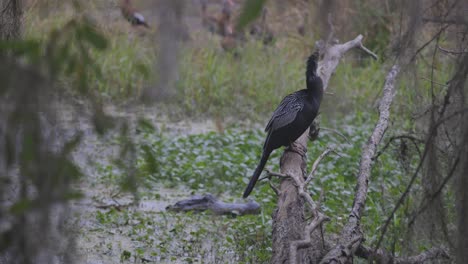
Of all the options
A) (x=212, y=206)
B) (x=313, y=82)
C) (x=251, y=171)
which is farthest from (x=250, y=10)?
(x=251, y=171)

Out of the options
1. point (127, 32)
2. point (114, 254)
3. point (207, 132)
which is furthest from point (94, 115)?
point (127, 32)

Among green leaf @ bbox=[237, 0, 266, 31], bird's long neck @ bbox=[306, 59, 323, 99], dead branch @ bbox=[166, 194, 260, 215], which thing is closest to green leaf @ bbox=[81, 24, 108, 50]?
green leaf @ bbox=[237, 0, 266, 31]

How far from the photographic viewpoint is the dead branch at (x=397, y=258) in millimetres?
2861

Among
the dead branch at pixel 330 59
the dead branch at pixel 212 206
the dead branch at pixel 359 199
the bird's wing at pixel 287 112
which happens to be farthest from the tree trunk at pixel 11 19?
the dead branch at pixel 330 59

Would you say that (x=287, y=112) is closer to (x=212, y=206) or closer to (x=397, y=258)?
(x=212, y=206)

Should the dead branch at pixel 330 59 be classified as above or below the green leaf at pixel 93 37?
above

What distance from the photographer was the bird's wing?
450cm

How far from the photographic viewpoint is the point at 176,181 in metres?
6.14

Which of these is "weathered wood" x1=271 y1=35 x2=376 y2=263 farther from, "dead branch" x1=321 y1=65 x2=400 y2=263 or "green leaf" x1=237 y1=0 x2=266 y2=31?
"green leaf" x1=237 y1=0 x2=266 y2=31

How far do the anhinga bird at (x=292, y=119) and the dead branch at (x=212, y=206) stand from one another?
0.89 metres

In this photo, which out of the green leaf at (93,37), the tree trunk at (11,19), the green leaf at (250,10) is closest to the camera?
the green leaf at (250,10)

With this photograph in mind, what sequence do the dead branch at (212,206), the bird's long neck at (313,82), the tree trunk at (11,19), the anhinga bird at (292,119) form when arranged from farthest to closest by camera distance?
the dead branch at (212,206) < the bird's long neck at (313,82) < the anhinga bird at (292,119) < the tree trunk at (11,19)

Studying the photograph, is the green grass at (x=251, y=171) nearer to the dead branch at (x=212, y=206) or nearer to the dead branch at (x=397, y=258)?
the dead branch at (x=212, y=206)

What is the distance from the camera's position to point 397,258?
3105 millimetres
